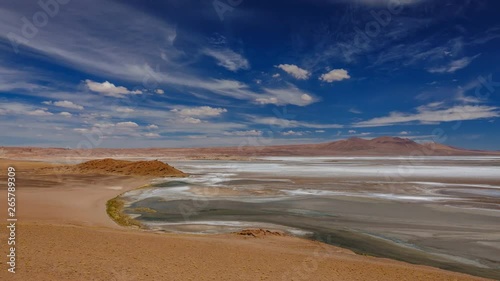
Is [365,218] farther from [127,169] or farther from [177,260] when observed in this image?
[127,169]

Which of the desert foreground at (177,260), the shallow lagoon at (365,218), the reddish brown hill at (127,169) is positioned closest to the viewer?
the desert foreground at (177,260)

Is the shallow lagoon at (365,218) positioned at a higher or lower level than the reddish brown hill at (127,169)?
lower

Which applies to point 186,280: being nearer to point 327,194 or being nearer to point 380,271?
point 380,271

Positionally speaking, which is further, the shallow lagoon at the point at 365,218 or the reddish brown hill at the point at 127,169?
the reddish brown hill at the point at 127,169

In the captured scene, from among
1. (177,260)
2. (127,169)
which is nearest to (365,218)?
(177,260)

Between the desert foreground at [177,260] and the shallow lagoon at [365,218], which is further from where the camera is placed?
the shallow lagoon at [365,218]

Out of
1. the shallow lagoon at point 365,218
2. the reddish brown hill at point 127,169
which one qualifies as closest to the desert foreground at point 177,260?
the shallow lagoon at point 365,218

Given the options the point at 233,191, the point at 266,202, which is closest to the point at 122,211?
the point at 266,202

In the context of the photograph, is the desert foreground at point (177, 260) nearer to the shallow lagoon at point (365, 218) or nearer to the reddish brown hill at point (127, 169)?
the shallow lagoon at point (365, 218)

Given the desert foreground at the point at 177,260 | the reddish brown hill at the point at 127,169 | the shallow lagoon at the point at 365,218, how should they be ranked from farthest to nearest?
the reddish brown hill at the point at 127,169, the shallow lagoon at the point at 365,218, the desert foreground at the point at 177,260

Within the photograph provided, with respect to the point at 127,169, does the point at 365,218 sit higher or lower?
lower

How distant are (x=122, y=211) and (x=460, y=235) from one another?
1571cm

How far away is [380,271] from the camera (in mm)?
8016

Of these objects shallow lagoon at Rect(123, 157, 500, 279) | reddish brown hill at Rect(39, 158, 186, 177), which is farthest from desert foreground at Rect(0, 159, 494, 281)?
reddish brown hill at Rect(39, 158, 186, 177)
